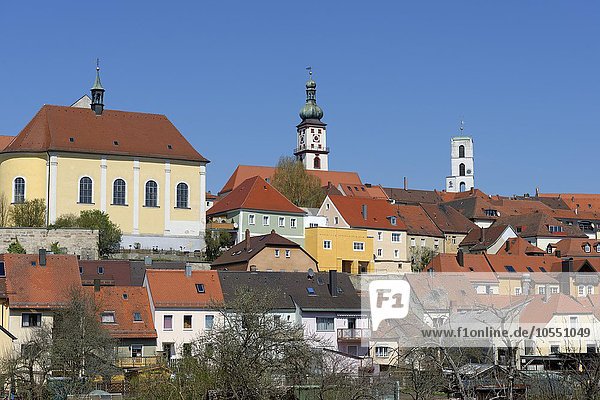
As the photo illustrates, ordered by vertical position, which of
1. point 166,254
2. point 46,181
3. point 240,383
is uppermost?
point 46,181

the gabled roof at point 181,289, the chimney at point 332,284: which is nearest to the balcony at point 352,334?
the chimney at point 332,284

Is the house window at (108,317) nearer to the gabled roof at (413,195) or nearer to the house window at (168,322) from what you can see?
the house window at (168,322)

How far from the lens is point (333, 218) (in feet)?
294

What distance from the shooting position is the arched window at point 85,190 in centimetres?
8364

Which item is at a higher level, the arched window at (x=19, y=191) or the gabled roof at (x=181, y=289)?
the arched window at (x=19, y=191)

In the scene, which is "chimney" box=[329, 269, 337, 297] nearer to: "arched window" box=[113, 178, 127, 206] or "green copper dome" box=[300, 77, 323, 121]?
"arched window" box=[113, 178, 127, 206]

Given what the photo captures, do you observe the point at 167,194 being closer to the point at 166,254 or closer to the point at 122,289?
the point at 166,254

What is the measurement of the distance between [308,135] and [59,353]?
129 m

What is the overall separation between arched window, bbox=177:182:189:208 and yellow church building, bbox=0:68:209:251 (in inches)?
3.1

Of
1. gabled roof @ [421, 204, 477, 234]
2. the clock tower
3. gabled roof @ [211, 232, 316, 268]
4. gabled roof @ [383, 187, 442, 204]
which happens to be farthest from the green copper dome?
gabled roof @ [211, 232, 316, 268]

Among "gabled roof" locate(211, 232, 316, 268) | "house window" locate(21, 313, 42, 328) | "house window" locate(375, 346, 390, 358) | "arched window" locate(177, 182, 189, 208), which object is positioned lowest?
"house window" locate(375, 346, 390, 358)

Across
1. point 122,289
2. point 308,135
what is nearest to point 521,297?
point 122,289

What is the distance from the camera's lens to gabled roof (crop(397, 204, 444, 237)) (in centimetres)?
9531

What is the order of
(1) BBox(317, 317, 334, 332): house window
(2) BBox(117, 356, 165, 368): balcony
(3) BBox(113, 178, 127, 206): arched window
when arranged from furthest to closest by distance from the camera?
1. (3) BBox(113, 178, 127, 206): arched window
2. (1) BBox(317, 317, 334, 332): house window
3. (2) BBox(117, 356, 165, 368): balcony
